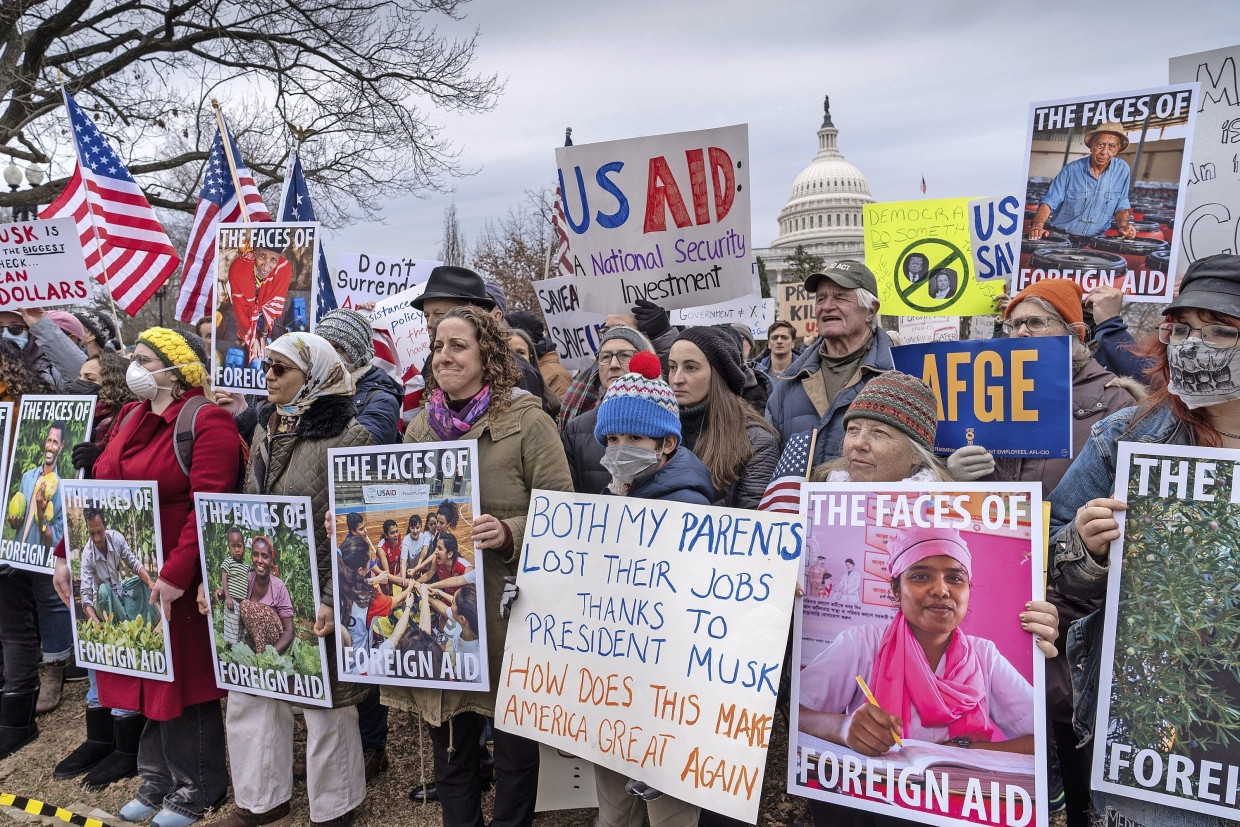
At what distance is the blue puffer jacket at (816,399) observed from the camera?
12.1 feet

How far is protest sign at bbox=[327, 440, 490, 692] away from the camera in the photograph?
346 centimetres

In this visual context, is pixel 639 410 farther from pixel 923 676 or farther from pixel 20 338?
pixel 20 338

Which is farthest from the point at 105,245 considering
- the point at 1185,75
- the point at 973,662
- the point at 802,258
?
the point at 802,258

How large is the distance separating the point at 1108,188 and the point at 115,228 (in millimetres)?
6860

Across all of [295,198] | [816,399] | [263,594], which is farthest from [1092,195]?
[295,198]

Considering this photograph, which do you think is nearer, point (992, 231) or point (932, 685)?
point (932, 685)

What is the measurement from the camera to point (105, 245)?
6508 millimetres

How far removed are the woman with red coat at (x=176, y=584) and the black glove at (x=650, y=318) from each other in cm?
240

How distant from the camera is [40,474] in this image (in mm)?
5348

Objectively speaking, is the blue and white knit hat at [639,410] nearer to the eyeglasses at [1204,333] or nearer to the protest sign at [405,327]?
the eyeglasses at [1204,333]

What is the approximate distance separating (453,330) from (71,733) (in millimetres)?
4348

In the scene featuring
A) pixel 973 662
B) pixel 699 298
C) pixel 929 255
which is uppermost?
pixel 929 255

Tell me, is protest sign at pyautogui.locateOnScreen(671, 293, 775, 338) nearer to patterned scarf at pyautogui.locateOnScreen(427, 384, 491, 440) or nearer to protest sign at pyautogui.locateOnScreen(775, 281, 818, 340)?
protest sign at pyautogui.locateOnScreen(775, 281, 818, 340)

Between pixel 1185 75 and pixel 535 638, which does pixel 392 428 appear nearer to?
pixel 535 638
